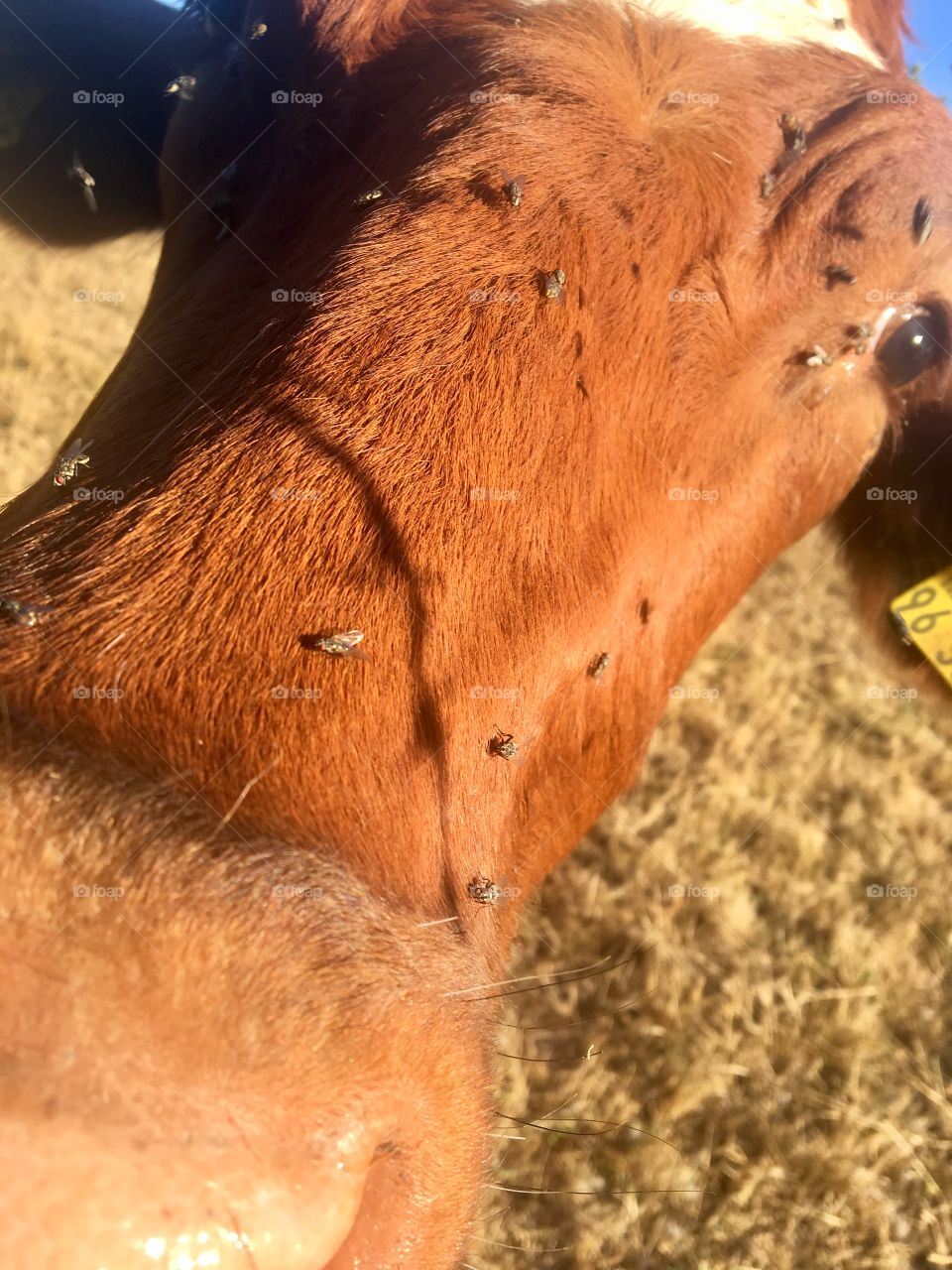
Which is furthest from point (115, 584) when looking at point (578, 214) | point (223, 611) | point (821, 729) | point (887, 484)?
point (821, 729)

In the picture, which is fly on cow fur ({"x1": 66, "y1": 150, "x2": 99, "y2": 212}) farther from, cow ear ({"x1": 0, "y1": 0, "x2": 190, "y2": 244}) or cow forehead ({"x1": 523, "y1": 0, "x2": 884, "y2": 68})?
cow forehead ({"x1": 523, "y1": 0, "x2": 884, "y2": 68})

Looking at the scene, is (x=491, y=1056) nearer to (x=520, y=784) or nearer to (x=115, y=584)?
(x=520, y=784)

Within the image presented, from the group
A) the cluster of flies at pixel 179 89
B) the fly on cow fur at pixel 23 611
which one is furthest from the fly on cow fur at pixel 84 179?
the fly on cow fur at pixel 23 611

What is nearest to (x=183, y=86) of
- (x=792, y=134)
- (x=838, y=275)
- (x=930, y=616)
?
(x=792, y=134)

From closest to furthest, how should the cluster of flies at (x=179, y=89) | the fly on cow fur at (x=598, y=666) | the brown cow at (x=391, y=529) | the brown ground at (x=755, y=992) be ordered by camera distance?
the brown cow at (x=391, y=529) → the fly on cow fur at (x=598, y=666) → the cluster of flies at (x=179, y=89) → the brown ground at (x=755, y=992)

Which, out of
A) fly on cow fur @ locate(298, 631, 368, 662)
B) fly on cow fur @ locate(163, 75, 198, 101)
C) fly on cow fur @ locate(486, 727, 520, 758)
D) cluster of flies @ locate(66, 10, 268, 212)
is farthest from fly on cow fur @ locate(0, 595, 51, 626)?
fly on cow fur @ locate(163, 75, 198, 101)

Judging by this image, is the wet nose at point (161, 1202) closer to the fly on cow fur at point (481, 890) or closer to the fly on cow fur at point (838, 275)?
the fly on cow fur at point (481, 890)

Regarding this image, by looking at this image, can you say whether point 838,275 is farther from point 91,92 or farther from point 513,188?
point 91,92
